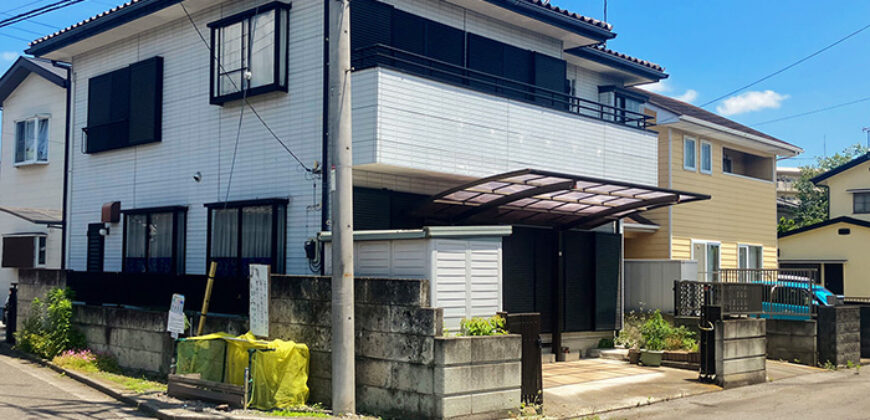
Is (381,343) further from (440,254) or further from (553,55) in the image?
(553,55)

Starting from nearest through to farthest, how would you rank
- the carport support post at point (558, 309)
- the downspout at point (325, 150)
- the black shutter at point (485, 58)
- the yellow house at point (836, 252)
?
1. the downspout at point (325, 150)
2. the carport support post at point (558, 309)
3. the black shutter at point (485, 58)
4. the yellow house at point (836, 252)

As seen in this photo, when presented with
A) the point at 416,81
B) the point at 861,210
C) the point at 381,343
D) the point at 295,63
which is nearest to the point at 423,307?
the point at 381,343

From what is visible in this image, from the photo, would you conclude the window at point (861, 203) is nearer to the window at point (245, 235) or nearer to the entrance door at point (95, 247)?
the window at point (245, 235)

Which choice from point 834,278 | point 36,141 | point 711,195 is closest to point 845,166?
point 834,278

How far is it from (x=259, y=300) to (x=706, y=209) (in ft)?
53.5

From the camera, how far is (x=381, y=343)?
10062 mm

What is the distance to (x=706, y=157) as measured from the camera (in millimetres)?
23625

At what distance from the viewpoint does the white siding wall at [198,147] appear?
44.4 ft

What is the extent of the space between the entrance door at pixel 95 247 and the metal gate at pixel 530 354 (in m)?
11.6

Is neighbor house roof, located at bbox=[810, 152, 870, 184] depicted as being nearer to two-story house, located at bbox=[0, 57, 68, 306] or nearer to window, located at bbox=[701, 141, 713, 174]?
window, located at bbox=[701, 141, 713, 174]

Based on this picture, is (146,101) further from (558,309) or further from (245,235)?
(558,309)

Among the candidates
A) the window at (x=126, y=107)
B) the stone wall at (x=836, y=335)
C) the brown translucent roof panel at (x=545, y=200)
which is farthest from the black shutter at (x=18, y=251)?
the stone wall at (x=836, y=335)

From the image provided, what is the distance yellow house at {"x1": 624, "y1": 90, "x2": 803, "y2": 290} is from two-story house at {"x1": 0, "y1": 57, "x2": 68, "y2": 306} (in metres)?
16.4

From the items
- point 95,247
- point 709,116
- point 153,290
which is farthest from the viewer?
point 709,116
